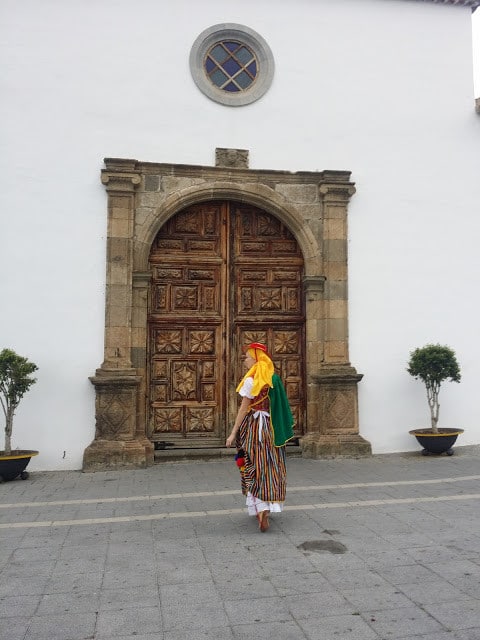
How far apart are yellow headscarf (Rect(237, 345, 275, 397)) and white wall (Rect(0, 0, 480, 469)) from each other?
345cm

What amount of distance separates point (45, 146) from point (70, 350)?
278 centimetres

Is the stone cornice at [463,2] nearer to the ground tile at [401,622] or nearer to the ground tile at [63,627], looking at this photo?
the ground tile at [401,622]

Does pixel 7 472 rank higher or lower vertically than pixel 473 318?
lower

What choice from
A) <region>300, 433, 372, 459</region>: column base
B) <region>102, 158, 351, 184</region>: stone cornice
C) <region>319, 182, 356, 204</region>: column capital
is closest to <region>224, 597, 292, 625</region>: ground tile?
<region>300, 433, 372, 459</region>: column base

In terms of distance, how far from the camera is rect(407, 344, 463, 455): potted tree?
7.98 meters

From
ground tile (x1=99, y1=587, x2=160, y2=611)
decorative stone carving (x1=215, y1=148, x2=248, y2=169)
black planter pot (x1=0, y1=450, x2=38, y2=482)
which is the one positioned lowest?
ground tile (x1=99, y1=587, x2=160, y2=611)

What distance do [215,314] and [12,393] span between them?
9.63ft

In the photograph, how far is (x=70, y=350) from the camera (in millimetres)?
7633

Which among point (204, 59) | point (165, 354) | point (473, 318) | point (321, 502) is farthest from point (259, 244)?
point (321, 502)

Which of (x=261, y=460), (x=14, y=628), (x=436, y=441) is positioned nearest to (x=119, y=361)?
(x=261, y=460)

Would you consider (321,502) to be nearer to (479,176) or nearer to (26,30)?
(479,176)

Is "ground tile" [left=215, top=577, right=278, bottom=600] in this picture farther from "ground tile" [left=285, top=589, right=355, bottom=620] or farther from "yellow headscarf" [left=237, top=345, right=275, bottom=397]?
"yellow headscarf" [left=237, top=345, right=275, bottom=397]

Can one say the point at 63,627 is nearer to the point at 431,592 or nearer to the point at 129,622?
the point at 129,622

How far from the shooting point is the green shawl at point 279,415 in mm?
4762
